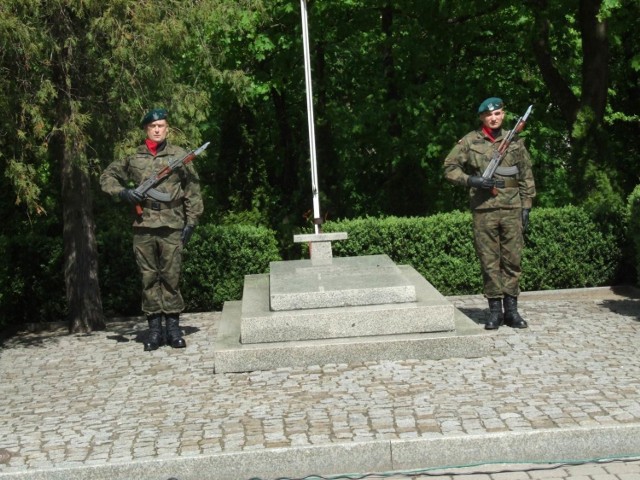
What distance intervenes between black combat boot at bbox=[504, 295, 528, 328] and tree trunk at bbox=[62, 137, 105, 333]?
14.4ft

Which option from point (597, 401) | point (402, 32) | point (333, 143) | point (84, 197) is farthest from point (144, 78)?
point (333, 143)

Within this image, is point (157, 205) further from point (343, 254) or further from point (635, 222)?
point (635, 222)

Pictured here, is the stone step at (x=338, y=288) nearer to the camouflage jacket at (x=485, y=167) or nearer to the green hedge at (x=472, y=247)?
the camouflage jacket at (x=485, y=167)

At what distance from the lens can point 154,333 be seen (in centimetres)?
1071

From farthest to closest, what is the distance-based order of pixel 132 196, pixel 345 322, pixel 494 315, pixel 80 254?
pixel 80 254, pixel 494 315, pixel 132 196, pixel 345 322

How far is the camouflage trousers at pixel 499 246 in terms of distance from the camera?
1073 cm

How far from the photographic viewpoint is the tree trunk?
12.3 m

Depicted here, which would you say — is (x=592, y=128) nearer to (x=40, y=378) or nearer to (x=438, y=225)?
(x=438, y=225)

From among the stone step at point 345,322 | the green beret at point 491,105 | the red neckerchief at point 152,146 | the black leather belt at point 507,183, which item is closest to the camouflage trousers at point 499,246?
the black leather belt at point 507,183

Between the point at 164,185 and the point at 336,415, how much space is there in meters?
3.59

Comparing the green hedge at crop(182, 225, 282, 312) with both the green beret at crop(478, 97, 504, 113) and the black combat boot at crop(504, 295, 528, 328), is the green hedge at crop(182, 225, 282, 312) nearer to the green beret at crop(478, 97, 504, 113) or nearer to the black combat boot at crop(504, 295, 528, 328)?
the black combat boot at crop(504, 295, 528, 328)

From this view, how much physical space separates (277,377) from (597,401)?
2.57 metres

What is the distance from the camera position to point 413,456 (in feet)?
22.5

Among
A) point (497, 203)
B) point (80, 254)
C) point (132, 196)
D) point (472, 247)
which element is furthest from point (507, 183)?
point (80, 254)
